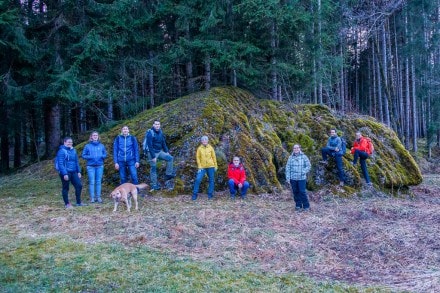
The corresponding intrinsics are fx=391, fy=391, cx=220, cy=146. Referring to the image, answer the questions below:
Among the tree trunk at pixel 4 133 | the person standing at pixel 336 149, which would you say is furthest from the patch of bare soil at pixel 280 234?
the tree trunk at pixel 4 133

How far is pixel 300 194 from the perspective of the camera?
1040cm

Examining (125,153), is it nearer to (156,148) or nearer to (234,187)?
(156,148)

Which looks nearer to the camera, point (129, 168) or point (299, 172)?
point (299, 172)

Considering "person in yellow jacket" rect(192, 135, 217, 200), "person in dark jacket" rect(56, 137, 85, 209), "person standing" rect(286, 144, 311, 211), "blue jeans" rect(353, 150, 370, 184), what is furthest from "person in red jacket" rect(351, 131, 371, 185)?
"person in dark jacket" rect(56, 137, 85, 209)

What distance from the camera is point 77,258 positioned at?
6.02 metres

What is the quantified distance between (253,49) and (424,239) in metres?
9.98

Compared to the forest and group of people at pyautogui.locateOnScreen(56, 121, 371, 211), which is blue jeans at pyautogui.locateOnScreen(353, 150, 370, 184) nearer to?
group of people at pyautogui.locateOnScreen(56, 121, 371, 211)

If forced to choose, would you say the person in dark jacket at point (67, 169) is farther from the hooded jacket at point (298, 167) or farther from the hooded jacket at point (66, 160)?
the hooded jacket at point (298, 167)

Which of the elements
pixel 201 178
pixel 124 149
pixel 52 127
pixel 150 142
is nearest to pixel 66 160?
pixel 124 149

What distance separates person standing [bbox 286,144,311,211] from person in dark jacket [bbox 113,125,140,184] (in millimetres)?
4287

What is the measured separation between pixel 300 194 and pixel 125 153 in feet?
16.5

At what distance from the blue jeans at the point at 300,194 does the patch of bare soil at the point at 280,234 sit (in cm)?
29

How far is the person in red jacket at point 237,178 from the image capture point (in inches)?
466

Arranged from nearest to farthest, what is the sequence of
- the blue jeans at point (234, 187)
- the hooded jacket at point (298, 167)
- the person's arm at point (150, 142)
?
the hooded jacket at point (298, 167), the person's arm at point (150, 142), the blue jeans at point (234, 187)
